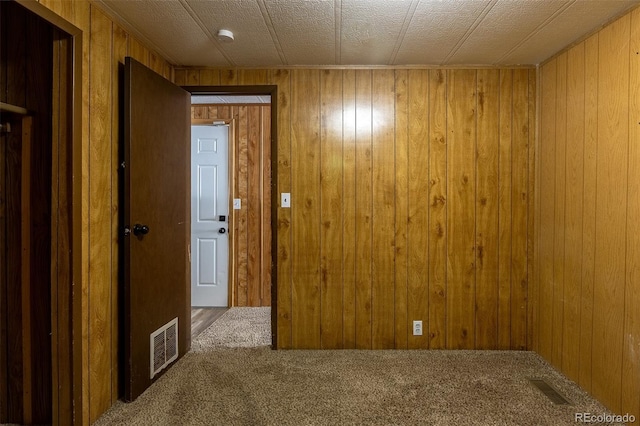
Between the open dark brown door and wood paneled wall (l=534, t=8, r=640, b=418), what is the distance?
2.67 metres

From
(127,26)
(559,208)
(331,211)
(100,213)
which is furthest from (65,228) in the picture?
(559,208)

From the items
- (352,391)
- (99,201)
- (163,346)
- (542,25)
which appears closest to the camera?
(99,201)

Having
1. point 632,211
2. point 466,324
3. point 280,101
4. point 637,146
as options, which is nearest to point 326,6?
point 280,101

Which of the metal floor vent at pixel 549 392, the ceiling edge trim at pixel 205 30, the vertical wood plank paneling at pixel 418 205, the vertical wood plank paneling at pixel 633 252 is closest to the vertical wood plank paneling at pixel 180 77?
the ceiling edge trim at pixel 205 30

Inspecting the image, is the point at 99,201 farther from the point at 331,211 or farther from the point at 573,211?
the point at 573,211

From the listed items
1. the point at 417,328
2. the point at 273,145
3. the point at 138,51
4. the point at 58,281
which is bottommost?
the point at 417,328

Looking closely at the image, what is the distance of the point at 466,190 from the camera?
2.69 metres

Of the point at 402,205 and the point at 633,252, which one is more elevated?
the point at 402,205

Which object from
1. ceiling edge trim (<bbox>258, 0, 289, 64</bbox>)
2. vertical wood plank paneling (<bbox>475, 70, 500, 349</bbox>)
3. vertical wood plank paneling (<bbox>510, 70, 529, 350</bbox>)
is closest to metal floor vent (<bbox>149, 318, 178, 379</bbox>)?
ceiling edge trim (<bbox>258, 0, 289, 64</bbox>)

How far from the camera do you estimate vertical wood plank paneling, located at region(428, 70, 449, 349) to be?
268cm

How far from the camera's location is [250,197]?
3.87m

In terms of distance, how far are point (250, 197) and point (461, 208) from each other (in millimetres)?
2213

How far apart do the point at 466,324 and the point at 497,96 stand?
1779mm

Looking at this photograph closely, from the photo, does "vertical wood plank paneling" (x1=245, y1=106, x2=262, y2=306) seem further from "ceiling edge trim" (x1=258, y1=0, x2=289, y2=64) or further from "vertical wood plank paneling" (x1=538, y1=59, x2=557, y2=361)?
"vertical wood plank paneling" (x1=538, y1=59, x2=557, y2=361)
